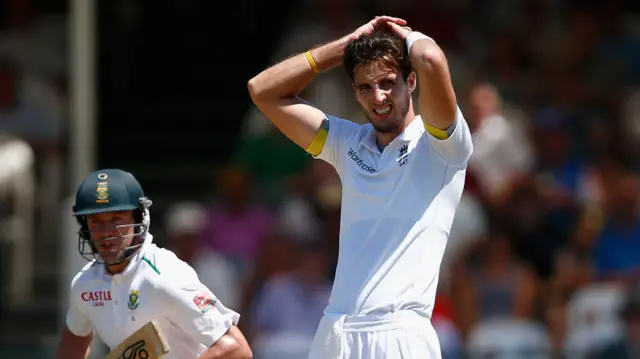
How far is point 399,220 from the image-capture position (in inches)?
182

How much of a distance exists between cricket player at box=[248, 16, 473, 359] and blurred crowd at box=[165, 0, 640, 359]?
12.9ft

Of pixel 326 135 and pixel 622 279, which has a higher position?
pixel 326 135

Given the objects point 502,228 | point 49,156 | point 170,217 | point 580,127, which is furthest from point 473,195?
point 49,156

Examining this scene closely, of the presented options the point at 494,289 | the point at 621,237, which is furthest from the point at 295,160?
A: the point at 621,237

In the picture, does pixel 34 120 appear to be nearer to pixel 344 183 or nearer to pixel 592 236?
pixel 592 236

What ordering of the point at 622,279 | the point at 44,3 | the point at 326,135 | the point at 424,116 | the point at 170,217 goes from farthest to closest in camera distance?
the point at 44,3
the point at 170,217
the point at 622,279
the point at 326,135
the point at 424,116

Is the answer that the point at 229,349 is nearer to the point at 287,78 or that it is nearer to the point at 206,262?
the point at 287,78

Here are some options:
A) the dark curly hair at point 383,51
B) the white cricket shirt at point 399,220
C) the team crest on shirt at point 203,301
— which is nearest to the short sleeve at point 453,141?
the white cricket shirt at point 399,220

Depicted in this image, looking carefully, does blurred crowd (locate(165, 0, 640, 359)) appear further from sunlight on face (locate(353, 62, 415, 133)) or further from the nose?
the nose

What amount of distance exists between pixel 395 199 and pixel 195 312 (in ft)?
2.82

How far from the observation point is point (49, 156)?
10.6 meters

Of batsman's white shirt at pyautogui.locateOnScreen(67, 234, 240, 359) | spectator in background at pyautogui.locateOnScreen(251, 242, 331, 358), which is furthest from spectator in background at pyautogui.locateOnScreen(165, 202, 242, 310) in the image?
batsman's white shirt at pyautogui.locateOnScreen(67, 234, 240, 359)

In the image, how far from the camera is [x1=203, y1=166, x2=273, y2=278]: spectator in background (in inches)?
377

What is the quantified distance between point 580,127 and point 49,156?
4.02 m
